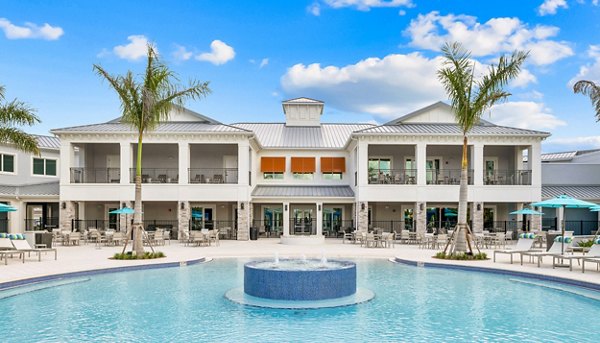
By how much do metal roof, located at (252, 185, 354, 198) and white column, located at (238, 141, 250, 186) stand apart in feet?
6.65

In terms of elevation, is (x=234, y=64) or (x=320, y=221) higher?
(x=234, y=64)

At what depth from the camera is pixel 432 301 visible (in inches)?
455

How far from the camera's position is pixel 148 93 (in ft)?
61.0

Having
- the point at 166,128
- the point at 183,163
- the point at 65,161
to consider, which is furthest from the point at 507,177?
the point at 65,161

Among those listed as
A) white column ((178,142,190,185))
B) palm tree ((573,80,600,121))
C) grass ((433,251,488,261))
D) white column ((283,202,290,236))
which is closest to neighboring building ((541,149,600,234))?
palm tree ((573,80,600,121))

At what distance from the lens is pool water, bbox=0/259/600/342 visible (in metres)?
8.65

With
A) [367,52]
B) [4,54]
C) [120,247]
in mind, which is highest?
[367,52]

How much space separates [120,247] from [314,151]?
15580 mm

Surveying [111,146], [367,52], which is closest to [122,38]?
[111,146]

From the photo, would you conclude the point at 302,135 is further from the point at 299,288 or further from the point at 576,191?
the point at 299,288

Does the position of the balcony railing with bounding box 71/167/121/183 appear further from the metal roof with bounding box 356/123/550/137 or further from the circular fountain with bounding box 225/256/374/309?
the circular fountain with bounding box 225/256/374/309

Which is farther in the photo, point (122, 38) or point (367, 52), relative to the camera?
point (367, 52)

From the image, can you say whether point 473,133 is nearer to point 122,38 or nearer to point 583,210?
point 583,210

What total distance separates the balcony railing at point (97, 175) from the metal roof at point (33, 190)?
2112mm
